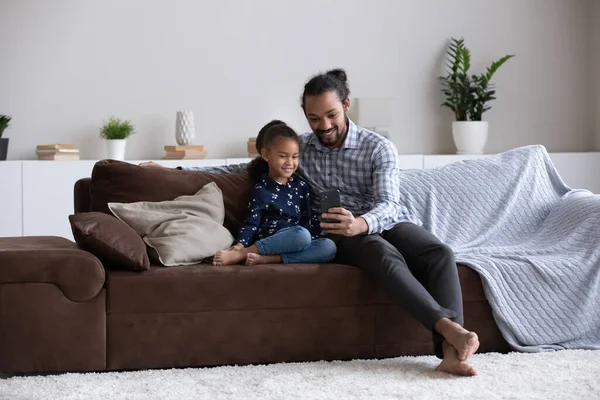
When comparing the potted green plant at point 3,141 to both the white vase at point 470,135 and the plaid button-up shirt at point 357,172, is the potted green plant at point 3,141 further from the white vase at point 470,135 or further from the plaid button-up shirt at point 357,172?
the white vase at point 470,135

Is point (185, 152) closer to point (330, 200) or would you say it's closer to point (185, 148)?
point (185, 148)

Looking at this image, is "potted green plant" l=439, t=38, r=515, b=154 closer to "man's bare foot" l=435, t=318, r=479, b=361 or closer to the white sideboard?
the white sideboard

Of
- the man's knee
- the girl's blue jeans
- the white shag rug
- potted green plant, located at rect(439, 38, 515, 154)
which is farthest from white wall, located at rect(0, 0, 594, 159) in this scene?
the white shag rug

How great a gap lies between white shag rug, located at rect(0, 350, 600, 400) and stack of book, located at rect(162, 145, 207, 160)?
9.17ft

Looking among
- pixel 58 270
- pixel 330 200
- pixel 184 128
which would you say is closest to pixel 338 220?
pixel 330 200

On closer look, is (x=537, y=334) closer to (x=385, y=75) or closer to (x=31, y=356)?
(x=31, y=356)

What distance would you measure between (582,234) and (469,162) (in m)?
0.68

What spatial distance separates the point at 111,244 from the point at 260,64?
3155 mm

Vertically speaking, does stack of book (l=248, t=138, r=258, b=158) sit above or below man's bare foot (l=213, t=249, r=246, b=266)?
above

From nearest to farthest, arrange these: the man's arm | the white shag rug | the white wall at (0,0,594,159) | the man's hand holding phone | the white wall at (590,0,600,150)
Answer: the white shag rug
the man's hand holding phone
the man's arm
the white wall at (0,0,594,159)
the white wall at (590,0,600,150)

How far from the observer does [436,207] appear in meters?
3.81

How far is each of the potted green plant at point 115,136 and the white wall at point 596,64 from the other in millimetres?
3491

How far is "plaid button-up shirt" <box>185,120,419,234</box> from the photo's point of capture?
3.40 m

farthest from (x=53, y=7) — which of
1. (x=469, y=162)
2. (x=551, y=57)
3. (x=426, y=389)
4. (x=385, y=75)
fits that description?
(x=426, y=389)
